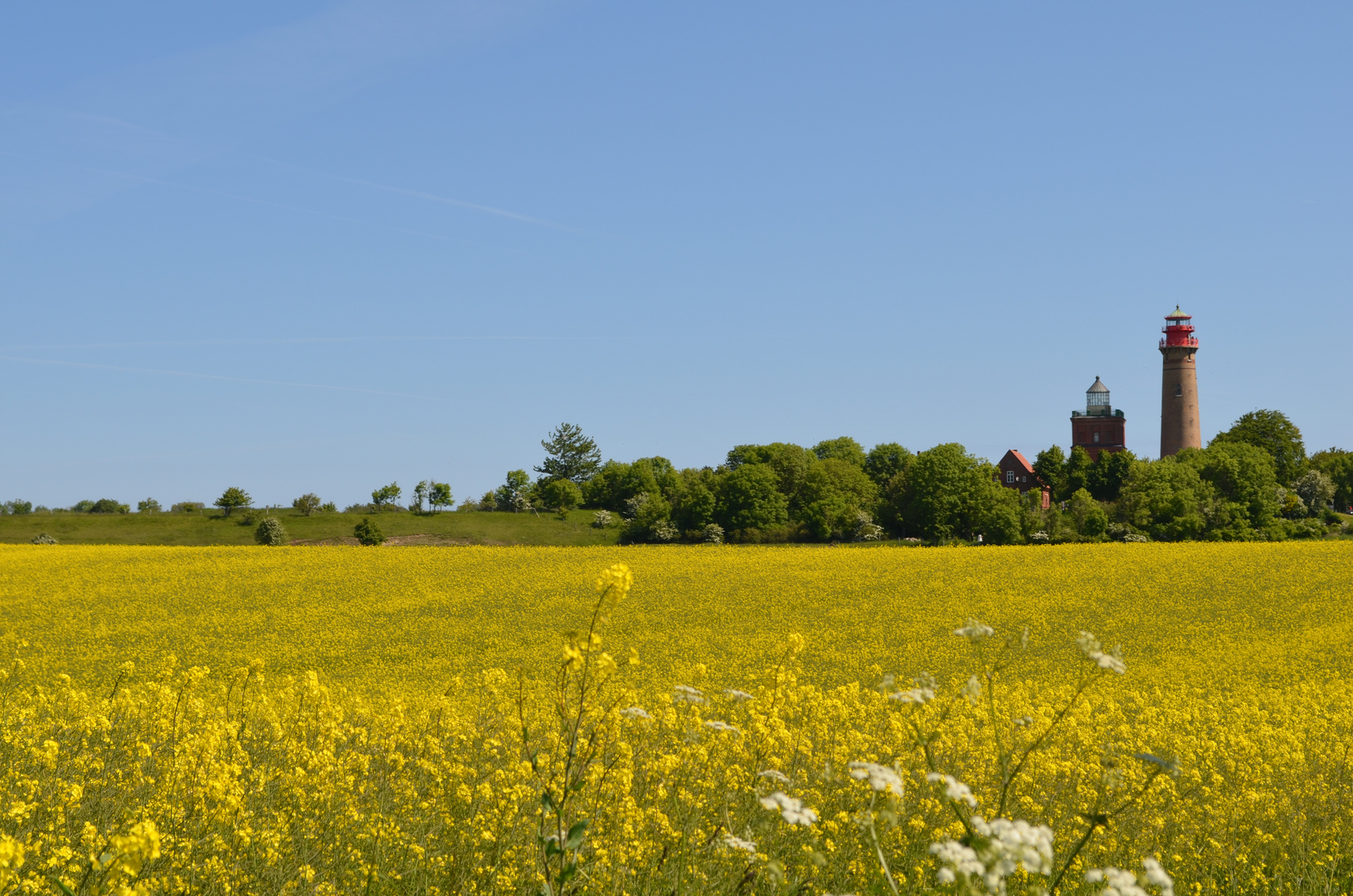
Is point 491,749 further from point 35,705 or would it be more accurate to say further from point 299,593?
point 299,593

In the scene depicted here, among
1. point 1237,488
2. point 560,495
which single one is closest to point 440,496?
point 560,495

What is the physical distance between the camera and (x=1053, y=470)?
82875 mm

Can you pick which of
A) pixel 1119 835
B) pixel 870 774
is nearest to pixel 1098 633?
pixel 1119 835

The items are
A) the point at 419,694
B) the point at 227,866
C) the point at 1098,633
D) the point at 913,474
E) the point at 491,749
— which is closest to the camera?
the point at 227,866

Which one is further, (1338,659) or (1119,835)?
(1338,659)

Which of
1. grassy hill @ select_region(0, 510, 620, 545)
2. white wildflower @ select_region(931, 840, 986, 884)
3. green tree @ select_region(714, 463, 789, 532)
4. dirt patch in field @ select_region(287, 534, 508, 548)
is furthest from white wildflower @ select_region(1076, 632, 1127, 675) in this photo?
grassy hill @ select_region(0, 510, 620, 545)

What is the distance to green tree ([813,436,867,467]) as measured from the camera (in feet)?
383

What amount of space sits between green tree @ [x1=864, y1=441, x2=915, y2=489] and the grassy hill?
37622 mm

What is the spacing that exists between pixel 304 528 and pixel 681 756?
205 ft

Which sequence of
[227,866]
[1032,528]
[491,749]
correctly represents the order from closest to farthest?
[227,866], [491,749], [1032,528]

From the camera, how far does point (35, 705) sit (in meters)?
11.0

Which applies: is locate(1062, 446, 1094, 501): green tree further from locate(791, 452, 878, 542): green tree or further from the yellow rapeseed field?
the yellow rapeseed field

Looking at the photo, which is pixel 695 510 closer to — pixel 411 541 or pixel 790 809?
pixel 411 541

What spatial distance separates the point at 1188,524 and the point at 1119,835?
5032 cm
